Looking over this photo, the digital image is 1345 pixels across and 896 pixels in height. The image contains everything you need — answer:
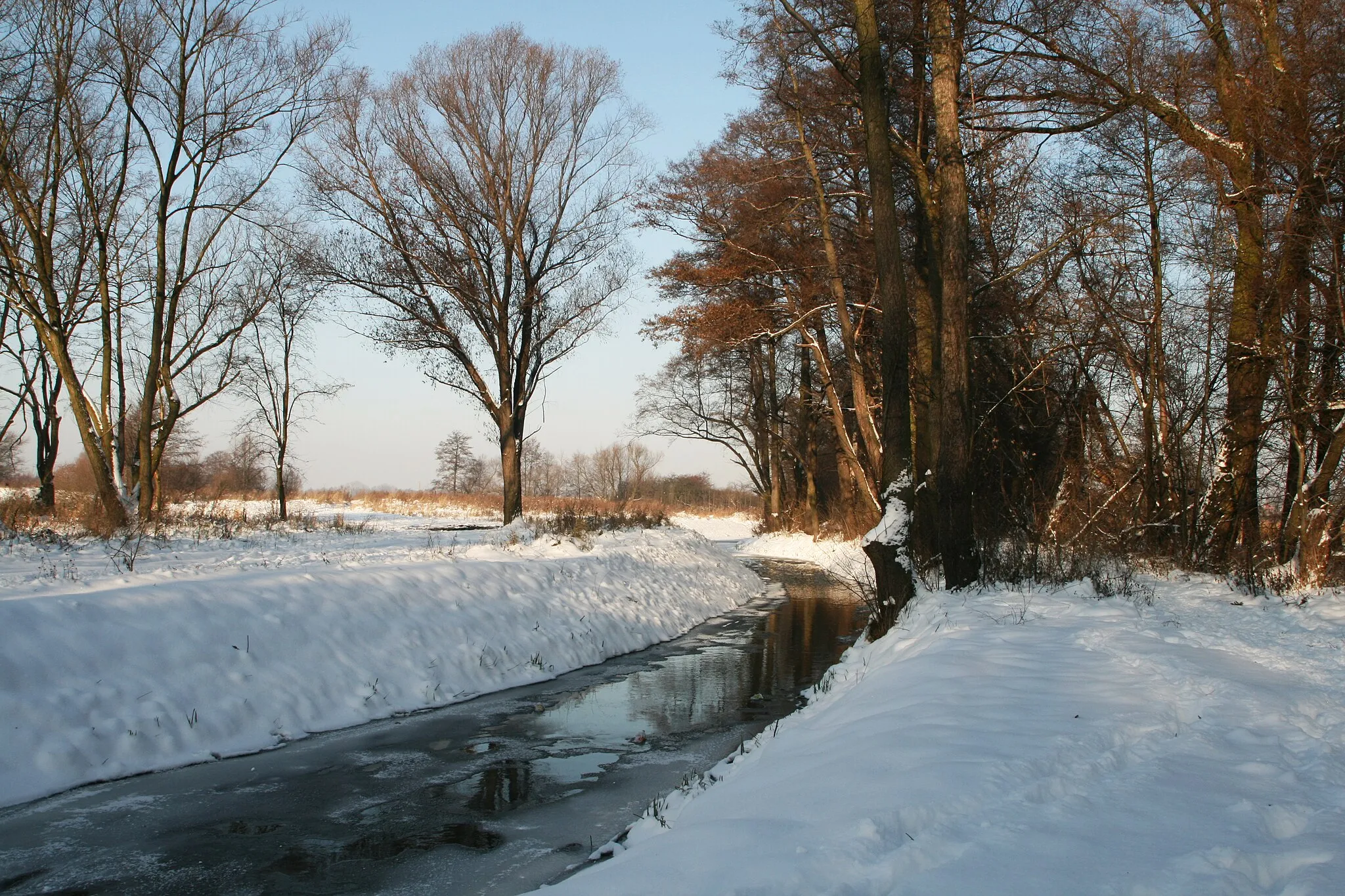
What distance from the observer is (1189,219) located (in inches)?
484

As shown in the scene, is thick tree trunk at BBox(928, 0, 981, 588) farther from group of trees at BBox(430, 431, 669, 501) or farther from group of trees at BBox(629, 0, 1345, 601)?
group of trees at BBox(430, 431, 669, 501)

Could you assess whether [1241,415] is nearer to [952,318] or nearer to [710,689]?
[952,318]

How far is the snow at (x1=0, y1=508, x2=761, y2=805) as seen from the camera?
230 inches

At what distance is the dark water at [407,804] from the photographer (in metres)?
4.23

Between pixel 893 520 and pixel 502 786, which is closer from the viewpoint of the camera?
pixel 502 786

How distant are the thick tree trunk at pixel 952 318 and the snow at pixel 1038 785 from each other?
331 centimetres

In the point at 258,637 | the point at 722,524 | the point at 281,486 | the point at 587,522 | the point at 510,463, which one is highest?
the point at 510,463

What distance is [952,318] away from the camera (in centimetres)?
1009

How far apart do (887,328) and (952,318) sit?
0.79m

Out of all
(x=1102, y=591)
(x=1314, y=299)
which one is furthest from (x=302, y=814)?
(x=1314, y=299)

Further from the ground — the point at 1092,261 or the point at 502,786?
the point at 1092,261

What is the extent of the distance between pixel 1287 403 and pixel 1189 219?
3503 mm

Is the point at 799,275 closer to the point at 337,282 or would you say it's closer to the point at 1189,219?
the point at 1189,219

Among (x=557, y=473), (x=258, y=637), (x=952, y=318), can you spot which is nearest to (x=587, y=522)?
(x=952, y=318)
